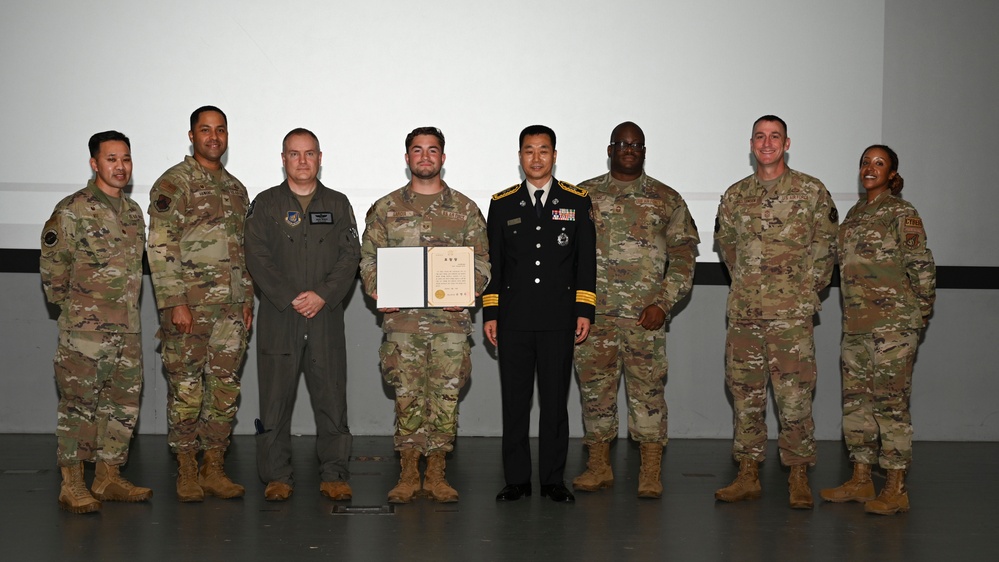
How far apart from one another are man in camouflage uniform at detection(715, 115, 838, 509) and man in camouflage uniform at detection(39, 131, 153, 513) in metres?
2.75

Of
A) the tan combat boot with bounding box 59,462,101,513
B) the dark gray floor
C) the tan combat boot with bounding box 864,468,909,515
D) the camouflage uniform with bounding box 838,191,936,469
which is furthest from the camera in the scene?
the camouflage uniform with bounding box 838,191,936,469

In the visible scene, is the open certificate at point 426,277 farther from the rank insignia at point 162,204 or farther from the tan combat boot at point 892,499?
the tan combat boot at point 892,499

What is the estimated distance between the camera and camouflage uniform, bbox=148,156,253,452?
3898mm

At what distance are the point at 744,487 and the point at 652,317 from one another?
2.92 ft

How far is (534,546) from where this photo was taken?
323 centimetres

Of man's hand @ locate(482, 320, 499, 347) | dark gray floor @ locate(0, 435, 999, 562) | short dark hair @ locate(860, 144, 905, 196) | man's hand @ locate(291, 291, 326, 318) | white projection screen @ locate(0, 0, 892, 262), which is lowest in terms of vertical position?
dark gray floor @ locate(0, 435, 999, 562)

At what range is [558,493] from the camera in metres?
3.90

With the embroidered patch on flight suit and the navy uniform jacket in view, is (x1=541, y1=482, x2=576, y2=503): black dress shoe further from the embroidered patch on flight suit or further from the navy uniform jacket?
the embroidered patch on flight suit

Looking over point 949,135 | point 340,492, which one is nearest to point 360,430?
point 340,492

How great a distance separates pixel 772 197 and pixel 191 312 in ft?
8.94

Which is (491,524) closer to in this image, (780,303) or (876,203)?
(780,303)

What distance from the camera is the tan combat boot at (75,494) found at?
3.65 meters

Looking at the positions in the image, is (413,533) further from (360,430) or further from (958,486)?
(958,486)

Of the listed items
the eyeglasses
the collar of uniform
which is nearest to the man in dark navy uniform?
the eyeglasses
